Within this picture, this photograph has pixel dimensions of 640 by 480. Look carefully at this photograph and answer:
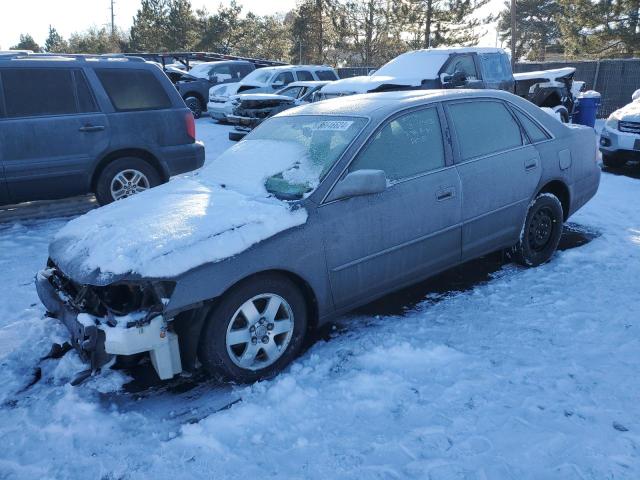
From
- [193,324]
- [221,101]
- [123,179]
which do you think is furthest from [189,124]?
[221,101]

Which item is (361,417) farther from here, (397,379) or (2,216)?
(2,216)

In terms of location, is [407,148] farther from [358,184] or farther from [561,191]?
[561,191]

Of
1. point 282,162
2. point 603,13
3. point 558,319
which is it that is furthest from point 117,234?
point 603,13

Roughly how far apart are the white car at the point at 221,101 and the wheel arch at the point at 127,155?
8.66m

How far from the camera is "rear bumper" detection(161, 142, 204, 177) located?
6855 millimetres

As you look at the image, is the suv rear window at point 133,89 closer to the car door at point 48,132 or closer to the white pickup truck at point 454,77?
the car door at point 48,132

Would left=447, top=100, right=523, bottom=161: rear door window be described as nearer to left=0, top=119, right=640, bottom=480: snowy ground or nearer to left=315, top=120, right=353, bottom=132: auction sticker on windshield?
left=315, top=120, right=353, bottom=132: auction sticker on windshield

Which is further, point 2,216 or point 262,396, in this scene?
point 2,216

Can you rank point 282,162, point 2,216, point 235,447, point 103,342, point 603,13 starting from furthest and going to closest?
point 603,13, point 2,216, point 282,162, point 103,342, point 235,447

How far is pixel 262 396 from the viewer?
3.07m

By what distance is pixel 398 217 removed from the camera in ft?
12.1

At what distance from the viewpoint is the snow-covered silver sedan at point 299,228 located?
2943mm

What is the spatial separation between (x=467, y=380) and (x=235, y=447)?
4.51ft

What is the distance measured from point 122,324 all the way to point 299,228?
1125mm
